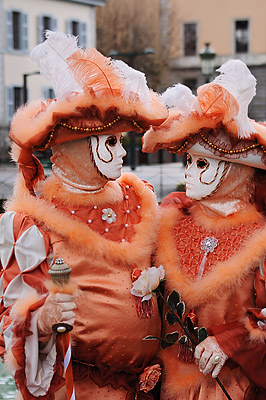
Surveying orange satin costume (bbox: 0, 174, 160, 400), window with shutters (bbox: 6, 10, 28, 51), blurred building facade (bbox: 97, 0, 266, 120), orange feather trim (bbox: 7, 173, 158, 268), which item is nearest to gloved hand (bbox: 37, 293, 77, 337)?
orange satin costume (bbox: 0, 174, 160, 400)

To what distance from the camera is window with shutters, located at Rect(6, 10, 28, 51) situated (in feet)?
70.8

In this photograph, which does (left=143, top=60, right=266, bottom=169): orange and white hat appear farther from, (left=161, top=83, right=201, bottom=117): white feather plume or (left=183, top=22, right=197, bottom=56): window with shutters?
(left=183, top=22, right=197, bottom=56): window with shutters

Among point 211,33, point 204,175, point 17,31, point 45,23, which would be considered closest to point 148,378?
point 204,175

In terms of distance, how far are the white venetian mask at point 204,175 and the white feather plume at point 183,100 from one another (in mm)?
225

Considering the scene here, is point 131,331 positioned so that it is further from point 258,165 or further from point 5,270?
point 258,165

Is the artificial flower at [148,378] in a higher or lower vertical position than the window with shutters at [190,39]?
lower

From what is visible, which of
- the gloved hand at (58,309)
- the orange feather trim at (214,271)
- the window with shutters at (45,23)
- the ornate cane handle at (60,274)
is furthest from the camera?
the window with shutters at (45,23)

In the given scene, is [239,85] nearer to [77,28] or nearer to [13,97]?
[13,97]

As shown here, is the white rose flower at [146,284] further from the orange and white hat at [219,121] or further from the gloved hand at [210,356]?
the orange and white hat at [219,121]

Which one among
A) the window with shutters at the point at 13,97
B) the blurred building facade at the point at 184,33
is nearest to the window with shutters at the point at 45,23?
the window with shutters at the point at 13,97

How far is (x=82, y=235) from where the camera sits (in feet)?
8.75

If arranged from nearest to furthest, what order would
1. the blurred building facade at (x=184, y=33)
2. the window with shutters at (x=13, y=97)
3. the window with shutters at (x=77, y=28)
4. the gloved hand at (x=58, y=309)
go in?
the gloved hand at (x=58, y=309) → the window with shutters at (x=13, y=97) → the window with shutters at (x=77, y=28) → the blurred building facade at (x=184, y=33)

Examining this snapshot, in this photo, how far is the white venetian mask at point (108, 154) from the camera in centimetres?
272

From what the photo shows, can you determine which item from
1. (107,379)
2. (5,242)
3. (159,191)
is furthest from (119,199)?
(159,191)
